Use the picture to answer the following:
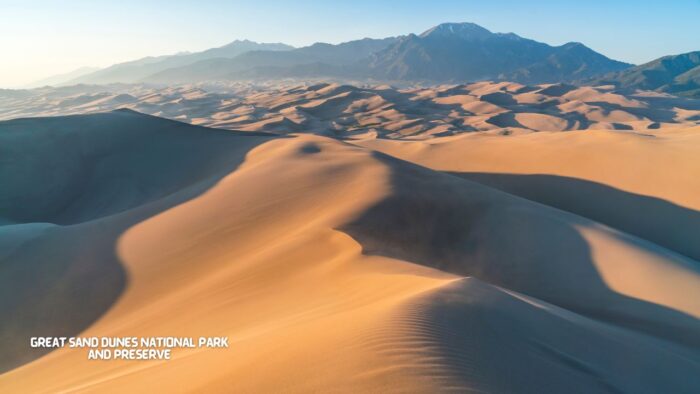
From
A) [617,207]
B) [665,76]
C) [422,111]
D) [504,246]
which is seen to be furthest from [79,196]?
[665,76]

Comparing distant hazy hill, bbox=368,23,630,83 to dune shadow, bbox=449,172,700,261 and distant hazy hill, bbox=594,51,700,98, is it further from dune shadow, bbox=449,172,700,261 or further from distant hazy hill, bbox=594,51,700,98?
dune shadow, bbox=449,172,700,261

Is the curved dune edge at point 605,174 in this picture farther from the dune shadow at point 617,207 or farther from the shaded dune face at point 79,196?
the shaded dune face at point 79,196

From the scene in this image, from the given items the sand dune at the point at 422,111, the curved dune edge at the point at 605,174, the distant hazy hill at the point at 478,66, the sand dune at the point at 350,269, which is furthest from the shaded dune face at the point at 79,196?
the distant hazy hill at the point at 478,66

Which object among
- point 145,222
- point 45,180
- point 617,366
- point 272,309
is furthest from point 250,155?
point 617,366

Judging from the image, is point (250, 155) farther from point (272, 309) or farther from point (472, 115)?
point (472, 115)

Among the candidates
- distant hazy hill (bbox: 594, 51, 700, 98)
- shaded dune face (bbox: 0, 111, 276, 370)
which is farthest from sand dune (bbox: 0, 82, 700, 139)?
distant hazy hill (bbox: 594, 51, 700, 98)

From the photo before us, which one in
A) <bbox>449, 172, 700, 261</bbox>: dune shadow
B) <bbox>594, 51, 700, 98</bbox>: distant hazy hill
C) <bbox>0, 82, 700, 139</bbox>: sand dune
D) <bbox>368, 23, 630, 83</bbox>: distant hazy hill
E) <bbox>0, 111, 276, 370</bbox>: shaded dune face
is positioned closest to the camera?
<bbox>0, 111, 276, 370</bbox>: shaded dune face

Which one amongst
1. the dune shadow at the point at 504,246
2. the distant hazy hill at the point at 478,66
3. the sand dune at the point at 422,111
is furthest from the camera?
the distant hazy hill at the point at 478,66
